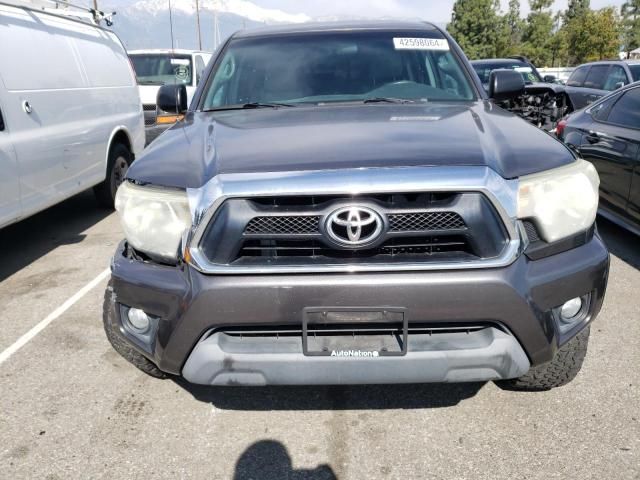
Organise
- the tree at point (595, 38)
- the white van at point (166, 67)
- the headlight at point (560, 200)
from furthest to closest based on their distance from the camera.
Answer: the tree at point (595, 38)
the white van at point (166, 67)
the headlight at point (560, 200)

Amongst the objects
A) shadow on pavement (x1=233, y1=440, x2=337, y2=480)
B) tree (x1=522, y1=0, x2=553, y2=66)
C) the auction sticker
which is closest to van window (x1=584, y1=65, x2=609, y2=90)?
the auction sticker

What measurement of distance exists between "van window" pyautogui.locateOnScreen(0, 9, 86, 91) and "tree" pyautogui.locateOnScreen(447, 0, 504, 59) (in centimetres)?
5676

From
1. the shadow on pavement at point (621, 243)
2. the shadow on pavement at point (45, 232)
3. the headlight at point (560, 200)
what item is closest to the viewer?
the headlight at point (560, 200)

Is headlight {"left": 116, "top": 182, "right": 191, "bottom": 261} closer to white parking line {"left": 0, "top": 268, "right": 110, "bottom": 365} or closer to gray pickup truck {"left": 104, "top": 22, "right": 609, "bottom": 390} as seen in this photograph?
gray pickup truck {"left": 104, "top": 22, "right": 609, "bottom": 390}

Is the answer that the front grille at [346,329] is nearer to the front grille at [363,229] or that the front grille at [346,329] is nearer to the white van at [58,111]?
the front grille at [363,229]

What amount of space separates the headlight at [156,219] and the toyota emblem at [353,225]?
558 millimetres

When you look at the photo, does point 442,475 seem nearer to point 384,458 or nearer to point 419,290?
point 384,458

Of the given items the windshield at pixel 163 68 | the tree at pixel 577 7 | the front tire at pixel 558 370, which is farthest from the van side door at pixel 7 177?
the tree at pixel 577 7

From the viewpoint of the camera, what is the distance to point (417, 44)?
12.1 ft

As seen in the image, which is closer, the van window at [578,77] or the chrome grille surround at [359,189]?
the chrome grille surround at [359,189]

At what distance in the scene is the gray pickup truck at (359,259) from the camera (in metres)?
2.13

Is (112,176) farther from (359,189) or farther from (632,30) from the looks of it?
(632,30)

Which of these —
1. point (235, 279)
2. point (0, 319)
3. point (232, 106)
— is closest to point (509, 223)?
point (235, 279)

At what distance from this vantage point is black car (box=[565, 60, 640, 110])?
10.5m
